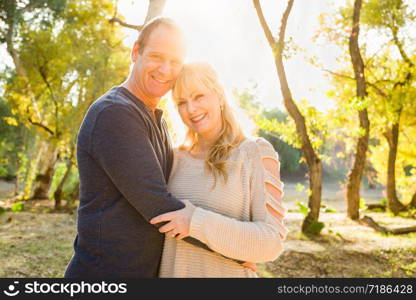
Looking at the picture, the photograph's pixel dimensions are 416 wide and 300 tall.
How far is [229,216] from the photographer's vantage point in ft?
6.75

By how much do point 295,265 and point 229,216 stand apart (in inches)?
213

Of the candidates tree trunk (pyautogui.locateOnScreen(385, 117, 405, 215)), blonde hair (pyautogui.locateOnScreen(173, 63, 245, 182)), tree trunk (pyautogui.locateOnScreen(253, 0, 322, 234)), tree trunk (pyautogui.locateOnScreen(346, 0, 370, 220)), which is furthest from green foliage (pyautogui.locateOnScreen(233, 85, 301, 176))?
blonde hair (pyautogui.locateOnScreen(173, 63, 245, 182))

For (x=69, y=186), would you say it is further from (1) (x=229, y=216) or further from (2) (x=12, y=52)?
(1) (x=229, y=216)

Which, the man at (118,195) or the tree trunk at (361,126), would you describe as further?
the tree trunk at (361,126)

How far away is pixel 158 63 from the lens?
7.32ft

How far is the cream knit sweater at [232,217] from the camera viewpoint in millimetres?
1870

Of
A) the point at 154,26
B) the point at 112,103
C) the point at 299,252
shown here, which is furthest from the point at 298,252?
the point at 112,103

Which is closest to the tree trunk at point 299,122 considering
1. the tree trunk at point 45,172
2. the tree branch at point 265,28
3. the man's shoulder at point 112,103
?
the tree branch at point 265,28

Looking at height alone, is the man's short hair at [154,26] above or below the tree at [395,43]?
below

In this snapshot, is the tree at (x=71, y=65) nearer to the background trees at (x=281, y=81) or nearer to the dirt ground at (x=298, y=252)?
the background trees at (x=281, y=81)

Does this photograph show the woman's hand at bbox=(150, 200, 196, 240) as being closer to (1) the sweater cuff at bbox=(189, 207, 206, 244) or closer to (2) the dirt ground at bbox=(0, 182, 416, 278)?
(1) the sweater cuff at bbox=(189, 207, 206, 244)

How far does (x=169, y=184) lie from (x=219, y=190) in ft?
1.05

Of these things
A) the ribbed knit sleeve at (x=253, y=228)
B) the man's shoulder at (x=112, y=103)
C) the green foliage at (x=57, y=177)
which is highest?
the man's shoulder at (x=112, y=103)

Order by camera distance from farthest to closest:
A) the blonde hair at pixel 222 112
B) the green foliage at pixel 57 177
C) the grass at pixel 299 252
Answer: the green foliage at pixel 57 177 < the grass at pixel 299 252 < the blonde hair at pixel 222 112
